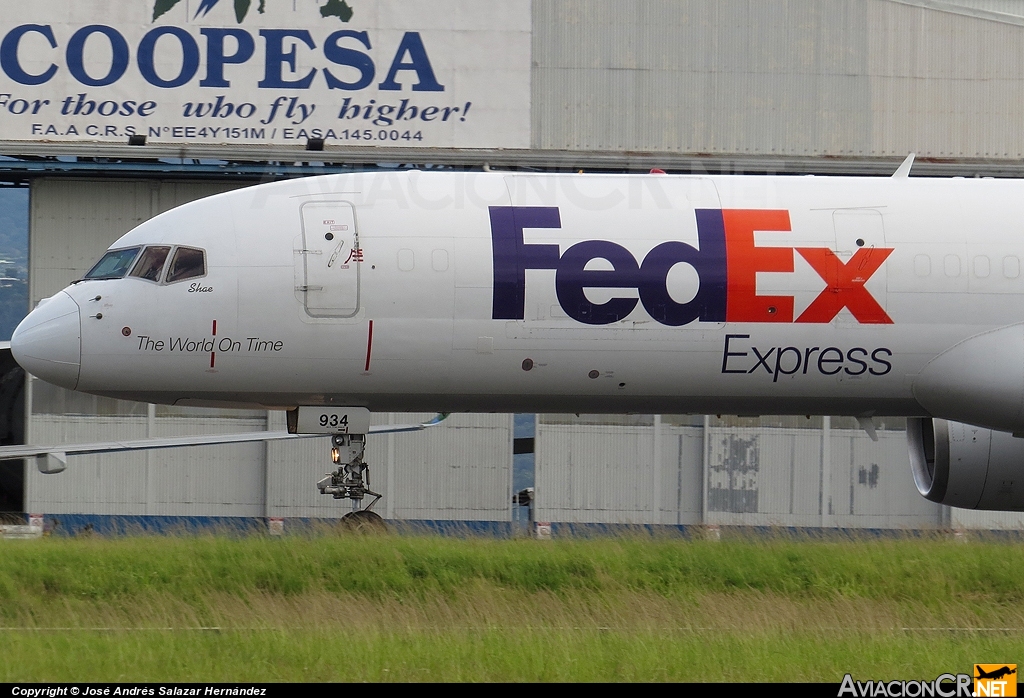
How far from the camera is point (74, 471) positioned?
77.3 ft

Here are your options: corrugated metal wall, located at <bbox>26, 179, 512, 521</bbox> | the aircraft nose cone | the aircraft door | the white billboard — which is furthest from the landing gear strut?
the white billboard

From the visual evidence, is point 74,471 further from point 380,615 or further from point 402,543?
point 380,615

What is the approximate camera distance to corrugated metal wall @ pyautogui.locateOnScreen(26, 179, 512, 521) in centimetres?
2350

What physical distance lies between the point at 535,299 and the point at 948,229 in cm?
531

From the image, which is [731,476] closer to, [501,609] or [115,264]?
[501,609]

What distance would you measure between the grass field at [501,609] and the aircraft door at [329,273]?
273 centimetres

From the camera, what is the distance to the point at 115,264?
1454 centimetres

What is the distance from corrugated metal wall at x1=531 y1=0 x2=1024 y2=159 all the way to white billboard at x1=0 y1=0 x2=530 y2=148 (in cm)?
349

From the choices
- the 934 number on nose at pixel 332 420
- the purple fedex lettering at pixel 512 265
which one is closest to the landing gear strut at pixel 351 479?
the 934 number on nose at pixel 332 420

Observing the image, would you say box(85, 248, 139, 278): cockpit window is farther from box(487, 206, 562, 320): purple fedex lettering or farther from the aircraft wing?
the aircraft wing

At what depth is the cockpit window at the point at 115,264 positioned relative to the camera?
14.4 meters

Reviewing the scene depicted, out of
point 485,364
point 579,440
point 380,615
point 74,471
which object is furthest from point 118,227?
point 380,615

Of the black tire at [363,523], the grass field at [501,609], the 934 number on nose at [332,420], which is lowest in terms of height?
the grass field at [501,609]

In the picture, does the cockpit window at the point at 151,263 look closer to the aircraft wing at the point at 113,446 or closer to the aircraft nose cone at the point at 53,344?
the aircraft nose cone at the point at 53,344
